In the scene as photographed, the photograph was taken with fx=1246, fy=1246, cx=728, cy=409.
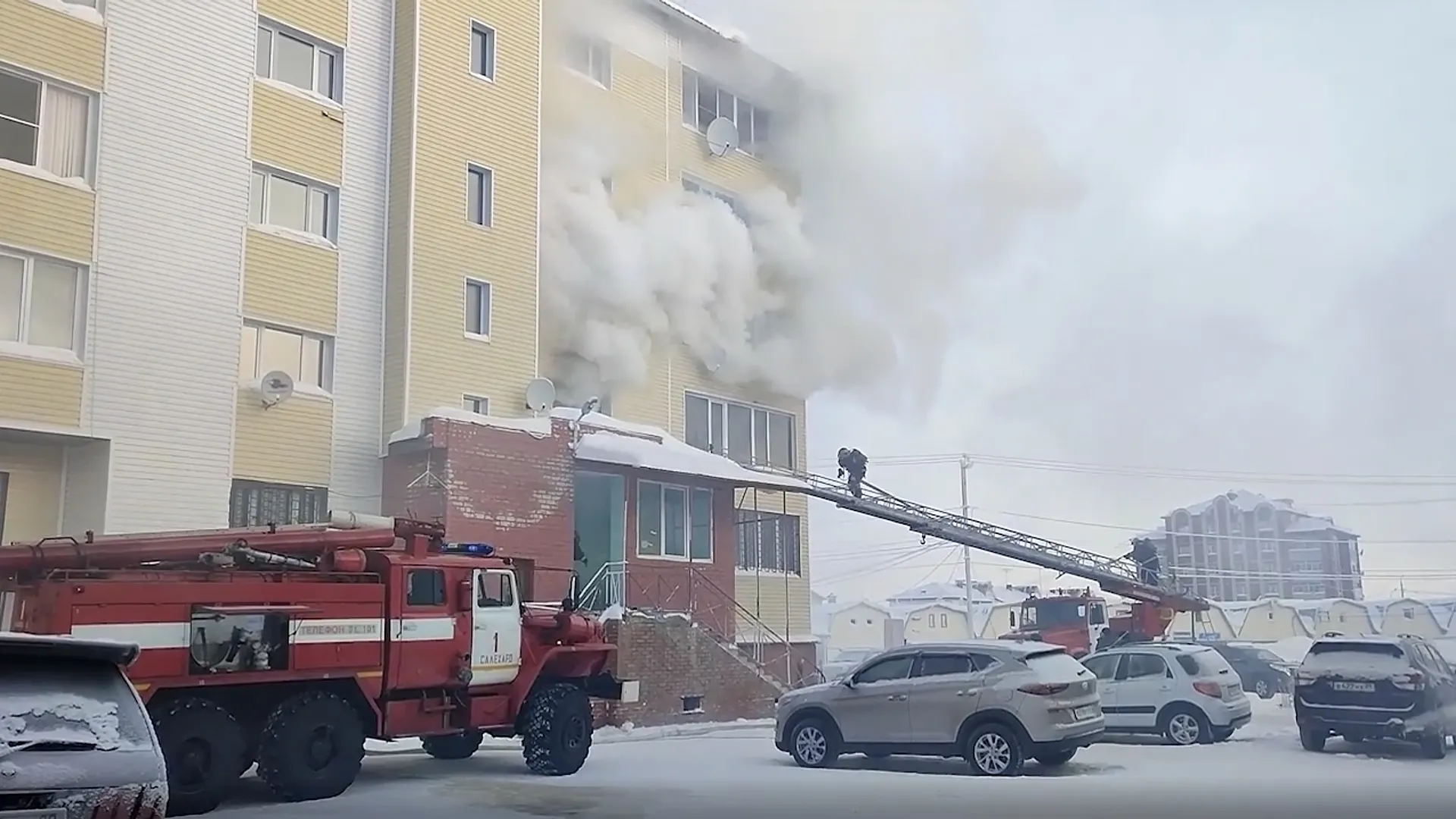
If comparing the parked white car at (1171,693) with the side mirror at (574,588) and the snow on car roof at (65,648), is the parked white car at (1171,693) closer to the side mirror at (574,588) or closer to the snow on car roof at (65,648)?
the side mirror at (574,588)

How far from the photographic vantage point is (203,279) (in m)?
18.0

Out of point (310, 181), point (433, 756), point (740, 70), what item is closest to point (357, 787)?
point (433, 756)

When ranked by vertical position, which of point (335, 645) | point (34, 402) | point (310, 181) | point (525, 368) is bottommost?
point (335, 645)

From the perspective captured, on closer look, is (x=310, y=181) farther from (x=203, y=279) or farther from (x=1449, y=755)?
(x=1449, y=755)

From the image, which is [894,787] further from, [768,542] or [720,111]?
[720,111]

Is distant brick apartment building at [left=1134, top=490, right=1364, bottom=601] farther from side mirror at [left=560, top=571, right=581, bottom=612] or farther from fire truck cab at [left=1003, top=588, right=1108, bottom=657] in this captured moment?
side mirror at [left=560, top=571, right=581, bottom=612]

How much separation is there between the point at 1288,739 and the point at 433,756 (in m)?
10.9

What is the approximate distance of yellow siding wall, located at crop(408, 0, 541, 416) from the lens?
20984 millimetres

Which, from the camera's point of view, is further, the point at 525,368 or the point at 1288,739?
the point at 525,368

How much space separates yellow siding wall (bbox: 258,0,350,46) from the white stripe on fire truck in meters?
11.9

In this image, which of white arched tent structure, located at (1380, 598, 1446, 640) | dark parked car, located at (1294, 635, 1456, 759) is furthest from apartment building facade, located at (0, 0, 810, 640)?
white arched tent structure, located at (1380, 598, 1446, 640)

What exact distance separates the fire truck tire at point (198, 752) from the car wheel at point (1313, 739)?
465 inches

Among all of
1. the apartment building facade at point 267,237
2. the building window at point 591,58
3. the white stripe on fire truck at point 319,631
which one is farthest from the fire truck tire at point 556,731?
the building window at point 591,58

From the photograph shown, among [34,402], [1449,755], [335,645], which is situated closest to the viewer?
[335,645]
